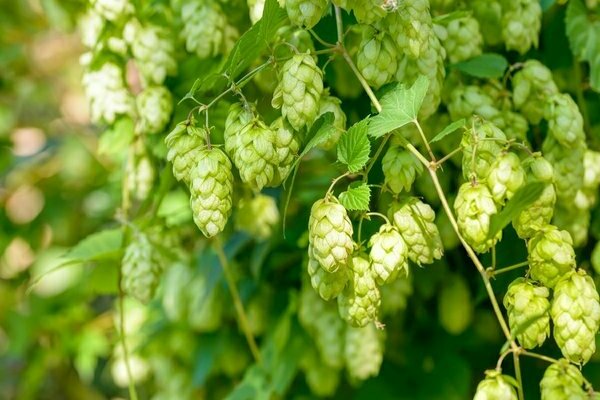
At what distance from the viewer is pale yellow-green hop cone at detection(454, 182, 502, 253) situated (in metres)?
1.11

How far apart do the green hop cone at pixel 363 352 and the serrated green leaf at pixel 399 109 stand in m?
0.58

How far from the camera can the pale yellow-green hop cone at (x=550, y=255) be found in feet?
3.62

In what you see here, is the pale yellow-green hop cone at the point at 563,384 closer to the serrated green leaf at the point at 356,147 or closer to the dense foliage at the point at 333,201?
the dense foliage at the point at 333,201

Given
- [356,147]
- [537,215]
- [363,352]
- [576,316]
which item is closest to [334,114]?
[356,147]

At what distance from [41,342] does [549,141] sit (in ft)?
6.18

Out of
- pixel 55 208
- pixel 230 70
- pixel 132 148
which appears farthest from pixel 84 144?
pixel 230 70

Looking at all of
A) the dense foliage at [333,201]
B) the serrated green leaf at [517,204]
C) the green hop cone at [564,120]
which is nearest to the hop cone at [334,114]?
the dense foliage at [333,201]

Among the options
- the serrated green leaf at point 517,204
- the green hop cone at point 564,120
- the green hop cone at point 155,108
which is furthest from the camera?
the green hop cone at point 155,108

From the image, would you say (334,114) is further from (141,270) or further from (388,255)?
(141,270)

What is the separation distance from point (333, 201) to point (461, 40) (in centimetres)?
46

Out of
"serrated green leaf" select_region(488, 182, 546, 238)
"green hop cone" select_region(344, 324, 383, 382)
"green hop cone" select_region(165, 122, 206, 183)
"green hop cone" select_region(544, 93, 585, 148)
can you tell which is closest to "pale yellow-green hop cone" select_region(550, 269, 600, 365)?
"serrated green leaf" select_region(488, 182, 546, 238)

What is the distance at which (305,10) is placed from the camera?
1.14 meters

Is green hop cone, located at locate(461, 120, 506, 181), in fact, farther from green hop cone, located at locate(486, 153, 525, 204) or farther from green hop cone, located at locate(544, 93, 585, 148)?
green hop cone, located at locate(544, 93, 585, 148)

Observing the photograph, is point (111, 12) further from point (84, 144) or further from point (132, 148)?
point (84, 144)
